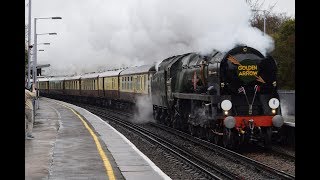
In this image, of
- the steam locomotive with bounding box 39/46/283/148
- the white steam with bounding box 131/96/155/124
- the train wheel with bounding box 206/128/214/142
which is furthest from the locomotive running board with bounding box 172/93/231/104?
the white steam with bounding box 131/96/155/124

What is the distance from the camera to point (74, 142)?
14.0m

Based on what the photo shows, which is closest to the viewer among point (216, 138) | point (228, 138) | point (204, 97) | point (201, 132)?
point (228, 138)

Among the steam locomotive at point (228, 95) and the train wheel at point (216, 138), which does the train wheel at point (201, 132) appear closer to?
the steam locomotive at point (228, 95)

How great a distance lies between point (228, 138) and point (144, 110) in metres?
14.3

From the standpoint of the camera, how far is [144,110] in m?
26.8

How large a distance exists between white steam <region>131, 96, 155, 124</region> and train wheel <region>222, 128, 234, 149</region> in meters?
11.2

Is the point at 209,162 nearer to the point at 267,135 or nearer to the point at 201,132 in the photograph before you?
the point at 267,135

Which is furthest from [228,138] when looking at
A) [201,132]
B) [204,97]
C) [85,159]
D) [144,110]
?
[144,110]

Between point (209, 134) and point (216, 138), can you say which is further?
point (209, 134)

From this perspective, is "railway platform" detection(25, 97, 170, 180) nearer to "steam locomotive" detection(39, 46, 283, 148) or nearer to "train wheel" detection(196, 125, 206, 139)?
"steam locomotive" detection(39, 46, 283, 148)

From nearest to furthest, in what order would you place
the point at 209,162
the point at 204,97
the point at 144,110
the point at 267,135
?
the point at 209,162, the point at 267,135, the point at 204,97, the point at 144,110

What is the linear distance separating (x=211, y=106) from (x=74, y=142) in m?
4.24

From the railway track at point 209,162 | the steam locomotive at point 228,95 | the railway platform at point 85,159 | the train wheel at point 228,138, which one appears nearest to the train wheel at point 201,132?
the steam locomotive at point 228,95
